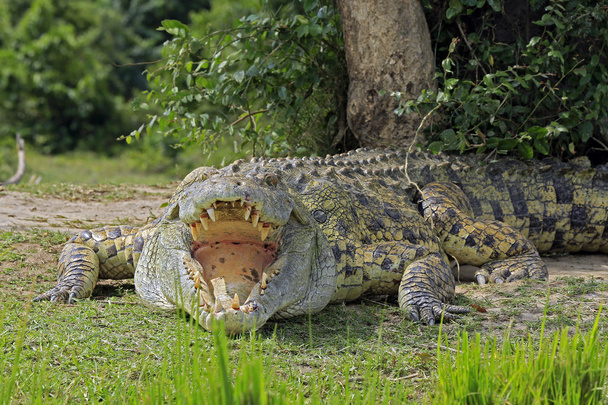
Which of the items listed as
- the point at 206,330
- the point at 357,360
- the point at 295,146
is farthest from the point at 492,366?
the point at 295,146

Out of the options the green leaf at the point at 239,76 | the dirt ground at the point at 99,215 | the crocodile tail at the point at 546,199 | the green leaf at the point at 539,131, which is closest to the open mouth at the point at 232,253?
the dirt ground at the point at 99,215

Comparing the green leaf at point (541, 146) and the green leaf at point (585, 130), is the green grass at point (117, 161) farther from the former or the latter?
the green leaf at point (585, 130)

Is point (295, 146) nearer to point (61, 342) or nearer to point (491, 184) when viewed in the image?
point (491, 184)

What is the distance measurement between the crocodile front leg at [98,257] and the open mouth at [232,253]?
80 cm

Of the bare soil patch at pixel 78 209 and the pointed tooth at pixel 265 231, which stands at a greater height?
the bare soil patch at pixel 78 209

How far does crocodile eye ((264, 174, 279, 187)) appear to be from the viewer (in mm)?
3035

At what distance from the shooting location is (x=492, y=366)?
77.0 inches

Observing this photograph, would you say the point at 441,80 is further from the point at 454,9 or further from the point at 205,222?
the point at 205,222

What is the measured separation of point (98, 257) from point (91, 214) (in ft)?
6.09

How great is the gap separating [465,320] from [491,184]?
85.8 inches

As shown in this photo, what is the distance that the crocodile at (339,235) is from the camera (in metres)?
2.81

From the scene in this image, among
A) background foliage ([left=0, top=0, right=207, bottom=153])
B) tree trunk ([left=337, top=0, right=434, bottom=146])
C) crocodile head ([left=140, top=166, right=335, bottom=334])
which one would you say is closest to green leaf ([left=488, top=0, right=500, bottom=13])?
tree trunk ([left=337, top=0, right=434, bottom=146])

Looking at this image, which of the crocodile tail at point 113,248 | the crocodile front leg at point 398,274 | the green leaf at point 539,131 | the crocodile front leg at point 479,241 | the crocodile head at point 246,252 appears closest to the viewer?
the crocodile head at point 246,252

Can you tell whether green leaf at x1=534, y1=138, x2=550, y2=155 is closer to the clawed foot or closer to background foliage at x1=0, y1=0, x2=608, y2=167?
background foliage at x1=0, y1=0, x2=608, y2=167
